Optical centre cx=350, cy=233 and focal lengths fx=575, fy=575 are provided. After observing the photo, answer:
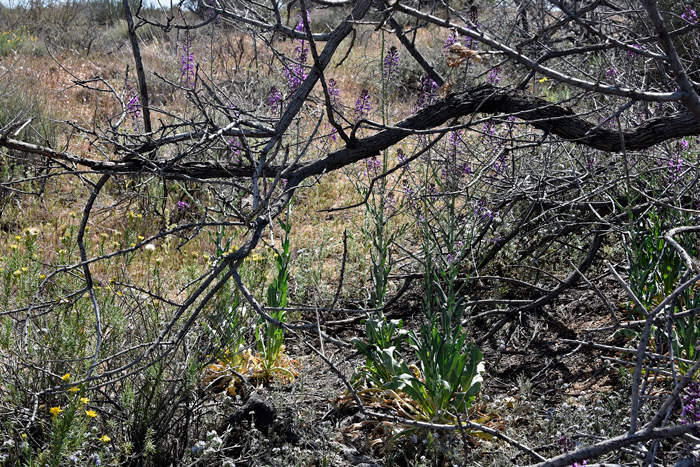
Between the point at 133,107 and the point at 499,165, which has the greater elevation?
the point at 133,107

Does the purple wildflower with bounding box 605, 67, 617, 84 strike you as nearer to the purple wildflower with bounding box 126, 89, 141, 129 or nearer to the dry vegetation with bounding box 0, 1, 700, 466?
the dry vegetation with bounding box 0, 1, 700, 466

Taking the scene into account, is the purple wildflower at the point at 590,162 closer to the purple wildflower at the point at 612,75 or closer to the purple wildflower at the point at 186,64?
the purple wildflower at the point at 612,75

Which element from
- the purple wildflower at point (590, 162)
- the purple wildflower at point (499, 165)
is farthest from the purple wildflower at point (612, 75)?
the purple wildflower at point (499, 165)

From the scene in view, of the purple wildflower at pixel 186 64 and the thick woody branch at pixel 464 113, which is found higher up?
the purple wildflower at pixel 186 64

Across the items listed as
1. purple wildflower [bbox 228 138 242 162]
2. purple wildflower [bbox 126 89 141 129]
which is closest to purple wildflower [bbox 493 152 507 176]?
purple wildflower [bbox 228 138 242 162]

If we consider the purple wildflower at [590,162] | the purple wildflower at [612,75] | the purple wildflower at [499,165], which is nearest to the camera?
the purple wildflower at [612,75]

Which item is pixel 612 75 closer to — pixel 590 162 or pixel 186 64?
pixel 590 162

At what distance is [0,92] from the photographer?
20.7ft

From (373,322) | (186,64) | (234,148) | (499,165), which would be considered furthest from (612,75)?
(186,64)

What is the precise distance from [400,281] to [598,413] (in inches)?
72.2

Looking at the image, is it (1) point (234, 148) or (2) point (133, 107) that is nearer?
(1) point (234, 148)

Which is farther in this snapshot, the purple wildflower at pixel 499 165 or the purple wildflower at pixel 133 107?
the purple wildflower at pixel 499 165

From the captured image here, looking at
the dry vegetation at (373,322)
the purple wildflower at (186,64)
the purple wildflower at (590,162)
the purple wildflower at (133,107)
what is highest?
the purple wildflower at (186,64)

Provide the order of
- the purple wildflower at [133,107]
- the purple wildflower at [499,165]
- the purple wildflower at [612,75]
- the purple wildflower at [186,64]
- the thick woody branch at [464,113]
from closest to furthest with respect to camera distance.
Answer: the thick woody branch at [464,113] → the purple wildflower at [133,107] → the purple wildflower at [612,75] → the purple wildflower at [499,165] → the purple wildflower at [186,64]
